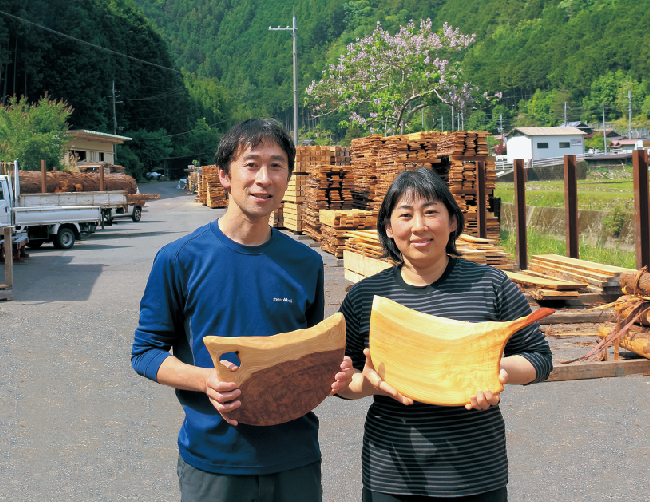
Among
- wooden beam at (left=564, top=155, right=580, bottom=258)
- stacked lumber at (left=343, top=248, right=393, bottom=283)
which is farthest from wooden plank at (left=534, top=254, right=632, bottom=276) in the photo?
stacked lumber at (left=343, top=248, right=393, bottom=283)

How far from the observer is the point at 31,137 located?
125ft

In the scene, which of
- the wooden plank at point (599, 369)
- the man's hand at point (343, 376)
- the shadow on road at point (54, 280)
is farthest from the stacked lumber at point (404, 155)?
the man's hand at point (343, 376)

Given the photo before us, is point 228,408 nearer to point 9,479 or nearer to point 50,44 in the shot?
point 9,479

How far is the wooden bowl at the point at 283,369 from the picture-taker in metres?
2.10

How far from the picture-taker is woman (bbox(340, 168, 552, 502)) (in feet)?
7.79

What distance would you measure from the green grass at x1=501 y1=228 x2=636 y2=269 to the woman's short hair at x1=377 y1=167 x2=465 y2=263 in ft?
33.6

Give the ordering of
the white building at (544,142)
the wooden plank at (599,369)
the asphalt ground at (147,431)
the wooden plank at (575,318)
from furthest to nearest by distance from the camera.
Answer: the white building at (544,142)
the wooden plank at (575,318)
the wooden plank at (599,369)
the asphalt ground at (147,431)

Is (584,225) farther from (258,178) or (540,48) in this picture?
(540,48)

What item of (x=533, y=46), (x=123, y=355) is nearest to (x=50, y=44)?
(x=123, y=355)

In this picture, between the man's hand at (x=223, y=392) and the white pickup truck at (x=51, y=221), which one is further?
the white pickup truck at (x=51, y=221)

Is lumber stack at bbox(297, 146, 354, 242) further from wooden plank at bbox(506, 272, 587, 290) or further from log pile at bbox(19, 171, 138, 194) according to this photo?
log pile at bbox(19, 171, 138, 194)

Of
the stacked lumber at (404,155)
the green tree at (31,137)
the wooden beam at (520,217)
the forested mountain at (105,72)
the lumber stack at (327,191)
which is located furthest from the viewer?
the forested mountain at (105,72)

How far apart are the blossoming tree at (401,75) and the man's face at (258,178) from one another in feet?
122

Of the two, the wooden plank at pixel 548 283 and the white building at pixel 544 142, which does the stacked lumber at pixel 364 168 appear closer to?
the wooden plank at pixel 548 283
